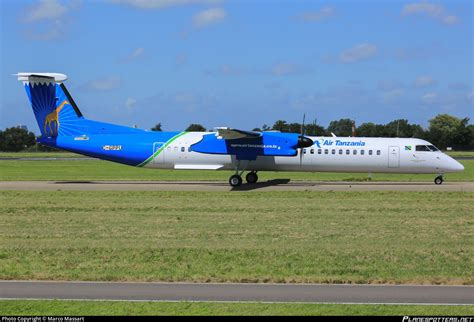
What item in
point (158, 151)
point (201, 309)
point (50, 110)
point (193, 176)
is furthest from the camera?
point (193, 176)

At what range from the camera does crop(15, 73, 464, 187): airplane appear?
37.4 m

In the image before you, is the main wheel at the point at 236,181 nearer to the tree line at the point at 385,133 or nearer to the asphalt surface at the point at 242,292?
the asphalt surface at the point at 242,292

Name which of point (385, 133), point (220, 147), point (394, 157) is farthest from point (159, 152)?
point (385, 133)

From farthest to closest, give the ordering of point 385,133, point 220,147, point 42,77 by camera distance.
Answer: point 385,133 → point 42,77 → point 220,147

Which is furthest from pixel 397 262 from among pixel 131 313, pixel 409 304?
pixel 131 313

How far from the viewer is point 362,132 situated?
4636 inches

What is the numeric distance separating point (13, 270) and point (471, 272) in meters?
9.84

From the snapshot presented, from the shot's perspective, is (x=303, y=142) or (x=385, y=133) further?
(x=385, y=133)

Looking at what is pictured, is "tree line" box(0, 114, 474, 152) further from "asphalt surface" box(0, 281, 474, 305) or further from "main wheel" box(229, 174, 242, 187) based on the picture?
"asphalt surface" box(0, 281, 474, 305)

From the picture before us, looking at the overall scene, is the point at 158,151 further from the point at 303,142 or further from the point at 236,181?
the point at 303,142

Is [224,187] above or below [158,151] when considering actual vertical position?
below

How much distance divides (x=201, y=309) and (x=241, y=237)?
A: 9.22 m

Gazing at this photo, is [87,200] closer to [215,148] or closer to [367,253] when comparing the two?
[215,148]

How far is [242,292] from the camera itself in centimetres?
1184
